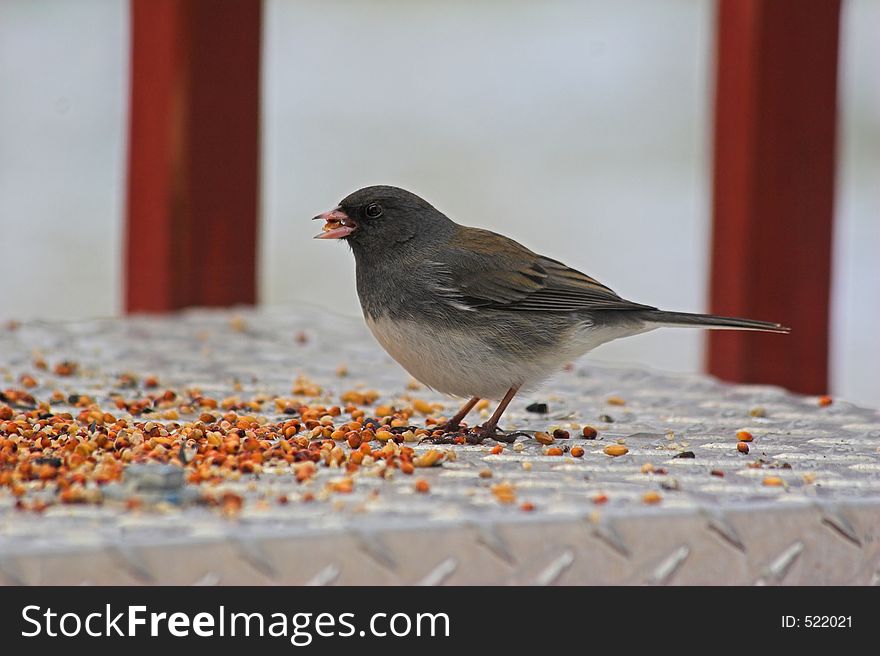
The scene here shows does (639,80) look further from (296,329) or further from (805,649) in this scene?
(805,649)

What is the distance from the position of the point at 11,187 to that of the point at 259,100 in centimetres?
368

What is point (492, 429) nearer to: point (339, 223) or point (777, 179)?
point (339, 223)

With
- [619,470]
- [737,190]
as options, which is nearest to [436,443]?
[619,470]

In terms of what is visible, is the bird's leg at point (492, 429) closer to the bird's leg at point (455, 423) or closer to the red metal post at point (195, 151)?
the bird's leg at point (455, 423)

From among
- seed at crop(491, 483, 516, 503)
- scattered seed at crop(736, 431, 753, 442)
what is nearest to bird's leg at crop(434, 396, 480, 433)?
scattered seed at crop(736, 431, 753, 442)

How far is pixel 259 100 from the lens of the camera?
3.96 meters

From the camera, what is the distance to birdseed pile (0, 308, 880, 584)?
1468 millimetres

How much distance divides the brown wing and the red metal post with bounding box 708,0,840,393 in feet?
3.77

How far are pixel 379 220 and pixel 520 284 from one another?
0.33 meters

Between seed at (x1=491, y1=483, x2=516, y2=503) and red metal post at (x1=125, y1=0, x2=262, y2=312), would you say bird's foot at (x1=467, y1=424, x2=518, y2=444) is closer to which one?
seed at (x1=491, y1=483, x2=516, y2=503)

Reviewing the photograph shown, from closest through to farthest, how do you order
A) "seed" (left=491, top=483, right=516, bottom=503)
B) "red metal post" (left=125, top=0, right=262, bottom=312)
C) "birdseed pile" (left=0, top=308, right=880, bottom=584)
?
"birdseed pile" (left=0, top=308, right=880, bottom=584), "seed" (left=491, top=483, right=516, bottom=503), "red metal post" (left=125, top=0, right=262, bottom=312)

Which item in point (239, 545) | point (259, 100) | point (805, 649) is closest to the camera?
point (239, 545)

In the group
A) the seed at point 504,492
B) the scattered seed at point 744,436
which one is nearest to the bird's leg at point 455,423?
the scattered seed at point 744,436

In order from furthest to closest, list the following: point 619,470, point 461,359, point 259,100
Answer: point 259,100 < point 461,359 < point 619,470
